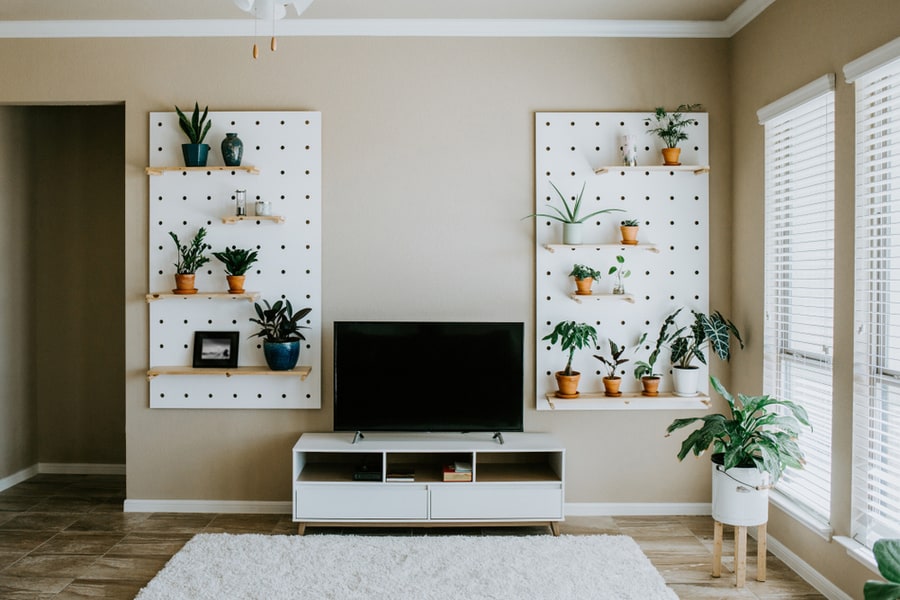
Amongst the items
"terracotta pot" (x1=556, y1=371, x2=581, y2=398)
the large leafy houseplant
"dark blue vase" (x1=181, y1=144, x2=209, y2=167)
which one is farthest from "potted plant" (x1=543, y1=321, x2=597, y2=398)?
"dark blue vase" (x1=181, y1=144, x2=209, y2=167)

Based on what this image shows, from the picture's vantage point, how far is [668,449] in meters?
3.80

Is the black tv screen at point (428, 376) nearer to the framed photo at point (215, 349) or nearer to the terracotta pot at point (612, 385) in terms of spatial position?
the terracotta pot at point (612, 385)

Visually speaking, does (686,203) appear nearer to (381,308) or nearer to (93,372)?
(381,308)

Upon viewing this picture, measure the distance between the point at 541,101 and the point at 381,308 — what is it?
4.79ft

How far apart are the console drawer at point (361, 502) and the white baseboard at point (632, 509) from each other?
94 cm

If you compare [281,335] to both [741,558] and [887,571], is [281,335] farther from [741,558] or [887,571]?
[887,571]

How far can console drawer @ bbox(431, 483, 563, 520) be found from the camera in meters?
3.39

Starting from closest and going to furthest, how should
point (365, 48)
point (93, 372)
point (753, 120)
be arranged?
point (753, 120) < point (365, 48) < point (93, 372)

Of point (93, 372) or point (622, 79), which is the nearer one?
point (622, 79)

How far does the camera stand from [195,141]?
3629mm

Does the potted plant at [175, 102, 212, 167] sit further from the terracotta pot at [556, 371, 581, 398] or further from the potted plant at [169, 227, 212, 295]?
the terracotta pot at [556, 371, 581, 398]

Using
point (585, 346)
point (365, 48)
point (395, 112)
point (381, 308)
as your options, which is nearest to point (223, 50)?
point (365, 48)

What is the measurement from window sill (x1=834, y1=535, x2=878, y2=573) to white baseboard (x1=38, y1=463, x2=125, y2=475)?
13.9 feet

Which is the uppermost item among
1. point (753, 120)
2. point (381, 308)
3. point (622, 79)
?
point (622, 79)
